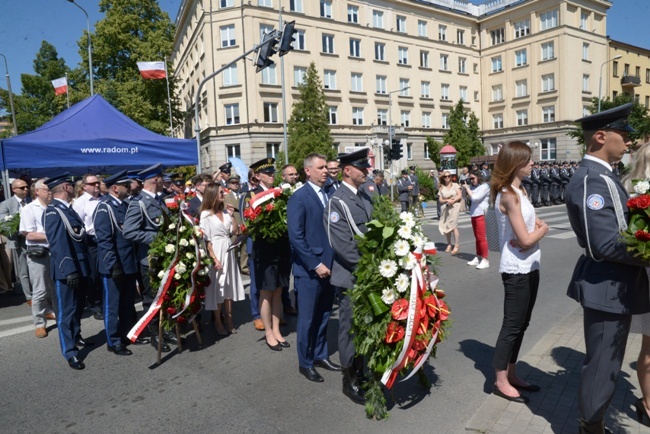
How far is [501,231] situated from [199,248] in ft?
11.5

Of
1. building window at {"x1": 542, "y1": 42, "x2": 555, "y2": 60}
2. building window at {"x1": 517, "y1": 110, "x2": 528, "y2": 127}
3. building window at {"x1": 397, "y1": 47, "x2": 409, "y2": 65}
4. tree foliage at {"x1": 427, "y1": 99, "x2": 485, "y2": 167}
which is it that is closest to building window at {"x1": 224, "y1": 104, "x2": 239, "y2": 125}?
building window at {"x1": 397, "y1": 47, "x2": 409, "y2": 65}

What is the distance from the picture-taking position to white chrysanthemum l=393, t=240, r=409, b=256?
373 cm

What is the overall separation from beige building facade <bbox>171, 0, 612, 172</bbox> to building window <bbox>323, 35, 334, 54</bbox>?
0.31 feet

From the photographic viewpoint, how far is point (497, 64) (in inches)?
2176

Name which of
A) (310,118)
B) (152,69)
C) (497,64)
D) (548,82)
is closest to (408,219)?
(152,69)

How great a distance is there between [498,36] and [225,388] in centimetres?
5916

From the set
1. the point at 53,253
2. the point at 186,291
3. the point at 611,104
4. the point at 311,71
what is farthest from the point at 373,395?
the point at 611,104

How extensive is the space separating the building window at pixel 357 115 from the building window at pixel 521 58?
2053 centimetres

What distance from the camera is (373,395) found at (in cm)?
394

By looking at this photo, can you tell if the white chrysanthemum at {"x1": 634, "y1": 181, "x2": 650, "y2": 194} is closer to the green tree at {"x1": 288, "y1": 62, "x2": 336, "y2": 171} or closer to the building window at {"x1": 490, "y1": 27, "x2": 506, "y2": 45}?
the green tree at {"x1": 288, "y1": 62, "x2": 336, "y2": 171}

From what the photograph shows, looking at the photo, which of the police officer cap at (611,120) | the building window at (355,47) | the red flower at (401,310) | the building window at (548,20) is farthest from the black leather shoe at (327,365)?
the building window at (548,20)

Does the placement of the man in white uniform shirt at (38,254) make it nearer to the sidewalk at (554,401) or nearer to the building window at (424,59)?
the sidewalk at (554,401)

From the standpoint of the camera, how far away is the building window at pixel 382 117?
156ft

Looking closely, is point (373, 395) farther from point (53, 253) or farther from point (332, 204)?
point (53, 253)
